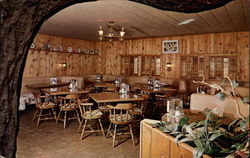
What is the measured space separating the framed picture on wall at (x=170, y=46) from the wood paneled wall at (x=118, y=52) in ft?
0.40

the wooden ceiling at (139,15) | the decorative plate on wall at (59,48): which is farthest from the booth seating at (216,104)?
the decorative plate on wall at (59,48)

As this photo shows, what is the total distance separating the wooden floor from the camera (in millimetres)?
3410

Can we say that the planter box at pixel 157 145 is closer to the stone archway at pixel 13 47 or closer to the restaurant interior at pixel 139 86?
the restaurant interior at pixel 139 86

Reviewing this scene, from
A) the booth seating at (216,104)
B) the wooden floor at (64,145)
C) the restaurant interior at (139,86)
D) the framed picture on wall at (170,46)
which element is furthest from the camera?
the framed picture on wall at (170,46)

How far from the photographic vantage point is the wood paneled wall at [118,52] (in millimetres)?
6759

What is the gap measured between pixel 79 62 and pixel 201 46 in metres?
5.08

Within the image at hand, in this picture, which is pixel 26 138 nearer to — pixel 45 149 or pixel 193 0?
pixel 45 149

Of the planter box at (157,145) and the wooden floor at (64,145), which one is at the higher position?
the planter box at (157,145)

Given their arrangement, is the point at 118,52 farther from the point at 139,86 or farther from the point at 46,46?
the point at 46,46

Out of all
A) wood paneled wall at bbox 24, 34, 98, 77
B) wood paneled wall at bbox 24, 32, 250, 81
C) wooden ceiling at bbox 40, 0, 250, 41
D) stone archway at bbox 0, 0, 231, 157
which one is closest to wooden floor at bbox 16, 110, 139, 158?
stone archway at bbox 0, 0, 231, 157

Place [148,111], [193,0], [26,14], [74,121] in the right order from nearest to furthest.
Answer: [26,14], [193,0], [74,121], [148,111]

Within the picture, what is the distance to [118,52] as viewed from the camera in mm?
9445

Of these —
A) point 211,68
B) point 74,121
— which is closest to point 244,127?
point 74,121

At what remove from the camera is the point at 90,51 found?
9.66 m
